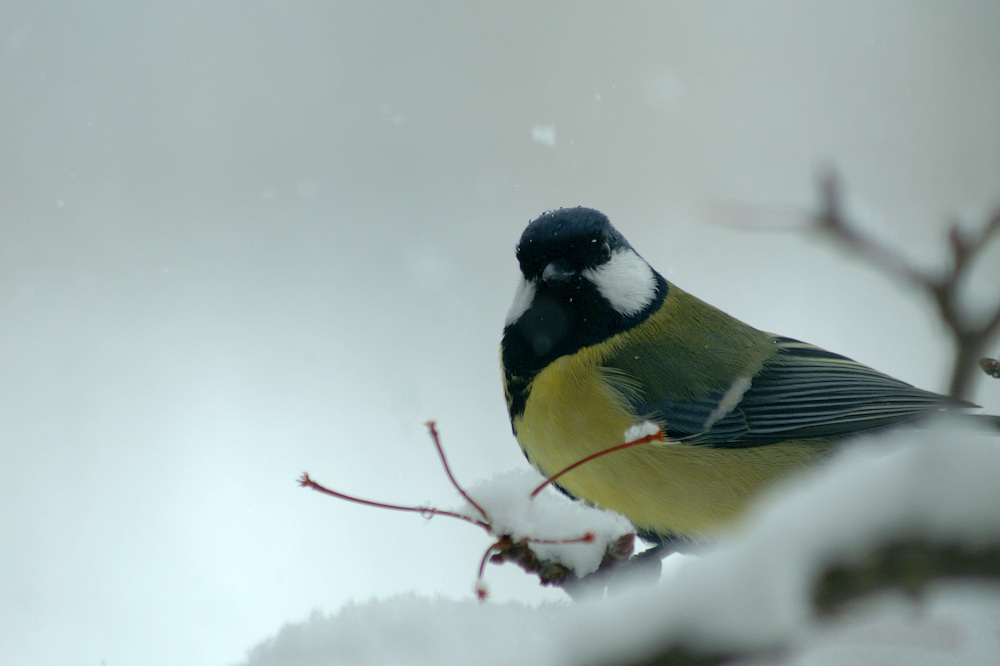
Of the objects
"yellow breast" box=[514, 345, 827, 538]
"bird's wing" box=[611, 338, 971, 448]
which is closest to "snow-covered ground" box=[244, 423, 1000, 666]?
"yellow breast" box=[514, 345, 827, 538]

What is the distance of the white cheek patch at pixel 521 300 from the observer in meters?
1.43

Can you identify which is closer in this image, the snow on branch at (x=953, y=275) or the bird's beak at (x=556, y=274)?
the snow on branch at (x=953, y=275)

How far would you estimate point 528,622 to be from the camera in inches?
23.1

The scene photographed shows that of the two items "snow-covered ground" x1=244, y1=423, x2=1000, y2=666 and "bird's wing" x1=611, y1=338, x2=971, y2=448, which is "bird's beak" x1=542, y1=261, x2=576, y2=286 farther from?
"snow-covered ground" x1=244, y1=423, x2=1000, y2=666

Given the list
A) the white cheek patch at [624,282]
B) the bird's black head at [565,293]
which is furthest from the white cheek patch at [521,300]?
the white cheek patch at [624,282]

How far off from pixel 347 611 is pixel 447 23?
283 cm

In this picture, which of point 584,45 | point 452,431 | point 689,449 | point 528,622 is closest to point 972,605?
point 528,622

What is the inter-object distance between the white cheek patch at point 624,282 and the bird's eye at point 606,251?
11 mm

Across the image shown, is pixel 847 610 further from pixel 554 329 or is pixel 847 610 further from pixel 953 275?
pixel 554 329

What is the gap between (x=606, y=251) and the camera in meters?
1.43

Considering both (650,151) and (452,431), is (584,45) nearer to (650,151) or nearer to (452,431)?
(650,151)

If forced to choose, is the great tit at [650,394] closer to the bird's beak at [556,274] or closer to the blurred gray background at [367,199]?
the bird's beak at [556,274]

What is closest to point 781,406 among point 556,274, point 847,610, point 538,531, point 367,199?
point 556,274

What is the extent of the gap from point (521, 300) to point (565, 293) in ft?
0.33
